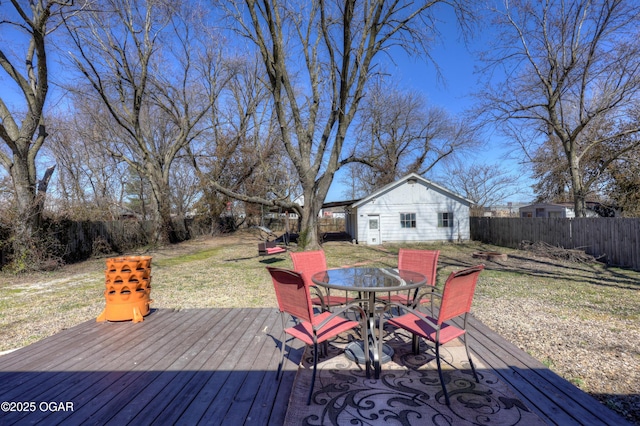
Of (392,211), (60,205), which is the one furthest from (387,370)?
(392,211)

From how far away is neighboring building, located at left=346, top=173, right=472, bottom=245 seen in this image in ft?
61.1

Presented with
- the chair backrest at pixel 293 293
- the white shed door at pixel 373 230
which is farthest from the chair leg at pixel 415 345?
the white shed door at pixel 373 230

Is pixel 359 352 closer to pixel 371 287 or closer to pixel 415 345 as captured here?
pixel 415 345

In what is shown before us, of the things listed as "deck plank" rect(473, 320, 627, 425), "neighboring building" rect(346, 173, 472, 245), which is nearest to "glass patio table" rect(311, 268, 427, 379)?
"deck plank" rect(473, 320, 627, 425)

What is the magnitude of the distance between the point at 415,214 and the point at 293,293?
56.4 ft

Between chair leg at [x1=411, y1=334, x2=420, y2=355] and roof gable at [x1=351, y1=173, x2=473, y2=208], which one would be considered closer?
chair leg at [x1=411, y1=334, x2=420, y2=355]

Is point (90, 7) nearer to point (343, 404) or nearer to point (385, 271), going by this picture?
point (385, 271)

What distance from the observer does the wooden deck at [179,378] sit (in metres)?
2.18

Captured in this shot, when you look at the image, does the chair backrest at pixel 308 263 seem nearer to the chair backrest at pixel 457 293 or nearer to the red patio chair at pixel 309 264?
the red patio chair at pixel 309 264

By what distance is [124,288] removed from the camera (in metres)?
4.20

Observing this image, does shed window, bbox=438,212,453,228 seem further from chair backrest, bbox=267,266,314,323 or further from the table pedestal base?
chair backrest, bbox=267,266,314,323

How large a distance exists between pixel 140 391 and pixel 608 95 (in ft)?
52.8

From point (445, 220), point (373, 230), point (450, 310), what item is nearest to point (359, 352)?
point (450, 310)

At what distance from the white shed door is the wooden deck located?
14.6 m
